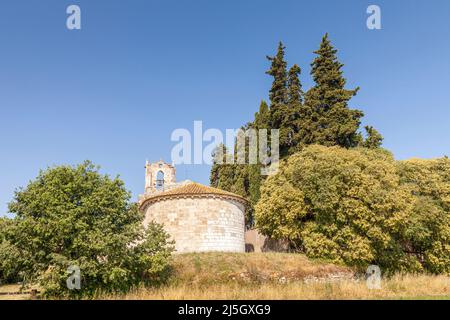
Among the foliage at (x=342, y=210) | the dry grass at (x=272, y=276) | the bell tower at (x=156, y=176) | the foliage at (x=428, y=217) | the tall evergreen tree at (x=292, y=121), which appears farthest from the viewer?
the bell tower at (x=156, y=176)

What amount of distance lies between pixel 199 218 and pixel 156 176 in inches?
1133

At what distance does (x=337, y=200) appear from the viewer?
954 inches

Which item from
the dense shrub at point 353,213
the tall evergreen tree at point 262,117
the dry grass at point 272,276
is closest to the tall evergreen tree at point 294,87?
the tall evergreen tree at point 262,117

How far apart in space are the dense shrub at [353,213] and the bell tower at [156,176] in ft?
89.9

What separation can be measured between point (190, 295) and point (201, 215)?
15.3 metres

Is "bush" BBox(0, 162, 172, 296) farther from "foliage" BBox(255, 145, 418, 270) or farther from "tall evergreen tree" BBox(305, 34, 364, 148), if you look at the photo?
"tall evergreen tree" BBox(305, 34, 364, 148)

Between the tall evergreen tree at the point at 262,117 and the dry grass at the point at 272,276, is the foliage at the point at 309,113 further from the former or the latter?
the dry grass at the point at 272,276

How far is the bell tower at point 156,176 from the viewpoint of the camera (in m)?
53.9

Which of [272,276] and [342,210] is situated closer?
[272,276]

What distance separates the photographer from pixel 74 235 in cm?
1611

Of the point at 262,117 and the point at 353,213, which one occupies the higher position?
the point at 262,117

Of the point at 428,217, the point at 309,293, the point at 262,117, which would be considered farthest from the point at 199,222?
the point at 262,117

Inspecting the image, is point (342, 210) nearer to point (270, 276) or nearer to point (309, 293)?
point (270, 276)
